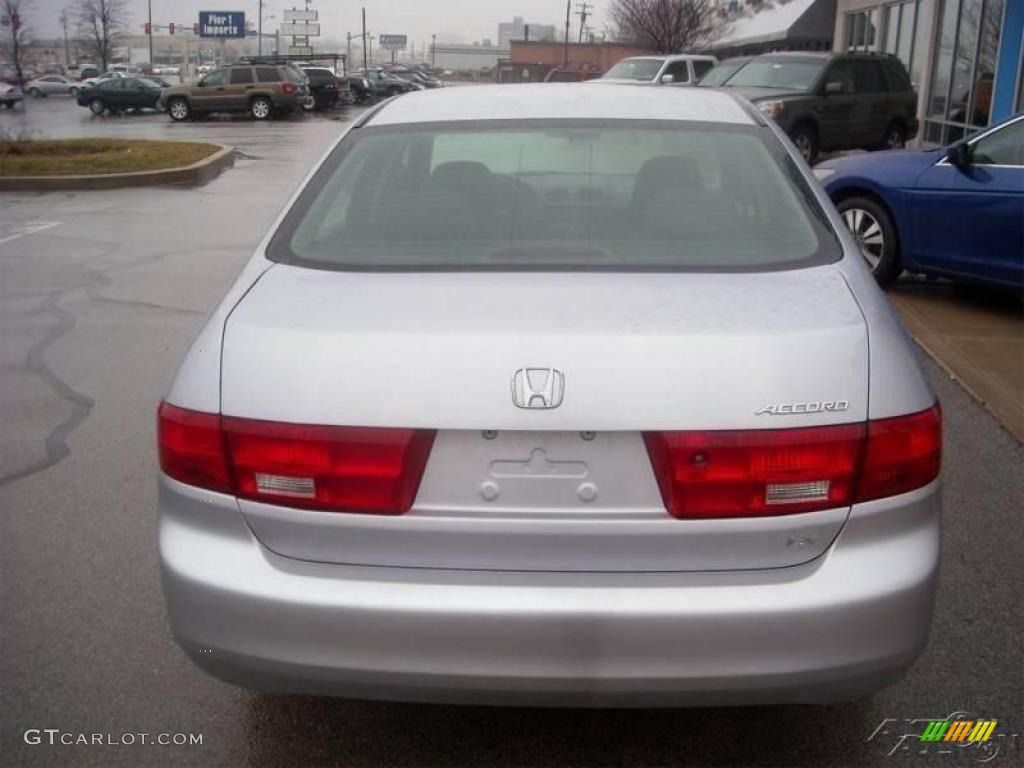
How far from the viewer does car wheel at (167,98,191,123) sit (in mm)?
37500

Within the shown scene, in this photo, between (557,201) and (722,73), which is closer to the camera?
(557,201)

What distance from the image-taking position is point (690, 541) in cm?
234

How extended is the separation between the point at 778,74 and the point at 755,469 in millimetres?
16622

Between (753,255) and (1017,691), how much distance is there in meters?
1.48

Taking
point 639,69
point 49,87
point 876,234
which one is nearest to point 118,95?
point 49,87

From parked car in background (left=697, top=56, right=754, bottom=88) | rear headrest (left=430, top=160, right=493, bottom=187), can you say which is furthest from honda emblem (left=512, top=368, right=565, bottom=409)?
parked car in background (left=697, top=56, right=754, bottom=88)

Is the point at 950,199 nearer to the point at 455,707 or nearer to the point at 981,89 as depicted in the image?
the point at 455,707

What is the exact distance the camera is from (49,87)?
63.7 m

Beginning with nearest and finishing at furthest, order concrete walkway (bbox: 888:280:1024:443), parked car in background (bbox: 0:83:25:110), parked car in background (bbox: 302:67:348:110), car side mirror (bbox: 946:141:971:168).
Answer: concrete walkway (bbox: 888:280:1024:443) < car side mirror (bbox: 946:141:971:168) < parked car in background (bbox: 302:67:348:110) < parked car in background (bbox: 0:83:25:110)

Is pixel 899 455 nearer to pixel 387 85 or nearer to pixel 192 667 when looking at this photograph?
pixel 192 667

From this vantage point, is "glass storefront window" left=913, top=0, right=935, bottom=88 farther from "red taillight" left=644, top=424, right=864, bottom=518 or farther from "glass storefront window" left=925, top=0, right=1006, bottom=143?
"red taillight" left=644, top=424, right=864, bottom=518

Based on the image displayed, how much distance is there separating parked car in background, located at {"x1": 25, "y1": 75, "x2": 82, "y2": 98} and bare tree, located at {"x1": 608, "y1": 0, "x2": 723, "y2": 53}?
3463 centimetres

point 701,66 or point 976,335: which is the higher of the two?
point 701,66

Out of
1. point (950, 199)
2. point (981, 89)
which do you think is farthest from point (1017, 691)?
point (981, 89)
